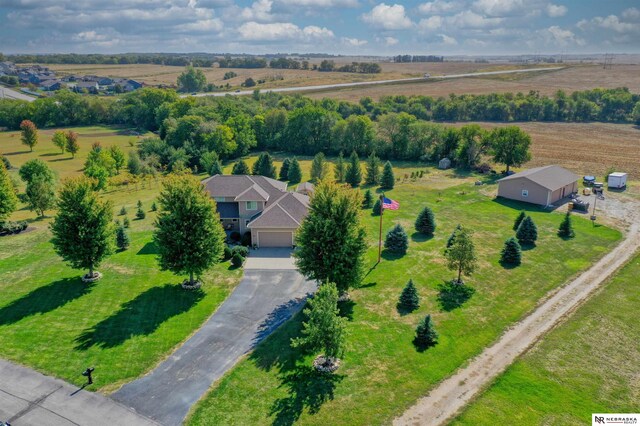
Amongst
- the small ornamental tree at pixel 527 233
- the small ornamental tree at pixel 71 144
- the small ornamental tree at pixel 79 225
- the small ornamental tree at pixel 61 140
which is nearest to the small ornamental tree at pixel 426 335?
the small ornamental tree at pixel 527 233

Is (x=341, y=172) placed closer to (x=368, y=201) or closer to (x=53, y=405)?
(x=368, y=201)

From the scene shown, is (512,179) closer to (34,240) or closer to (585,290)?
(585,290)

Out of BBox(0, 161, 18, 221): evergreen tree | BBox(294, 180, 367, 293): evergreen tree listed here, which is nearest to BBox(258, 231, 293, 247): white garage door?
BBox(294, 180, 367, 293): evergreen tree

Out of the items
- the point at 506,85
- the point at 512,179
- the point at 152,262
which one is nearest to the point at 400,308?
the point at 152,262

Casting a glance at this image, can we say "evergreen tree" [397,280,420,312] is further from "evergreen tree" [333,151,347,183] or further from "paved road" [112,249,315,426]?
"evergreen tree" [333,151,347,183]

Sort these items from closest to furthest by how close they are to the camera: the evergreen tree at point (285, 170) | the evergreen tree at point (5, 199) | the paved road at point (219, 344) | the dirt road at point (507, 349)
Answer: the dirt road at point (507, 349) → the paved road at point (219, 344) → the evergreen tree at point (5, 199) → the evergreen tree at point (285, 170)

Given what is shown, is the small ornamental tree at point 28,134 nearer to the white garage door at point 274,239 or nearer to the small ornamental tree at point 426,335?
the white garage door at point 274,239

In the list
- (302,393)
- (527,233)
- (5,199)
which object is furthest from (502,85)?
(302,393)
